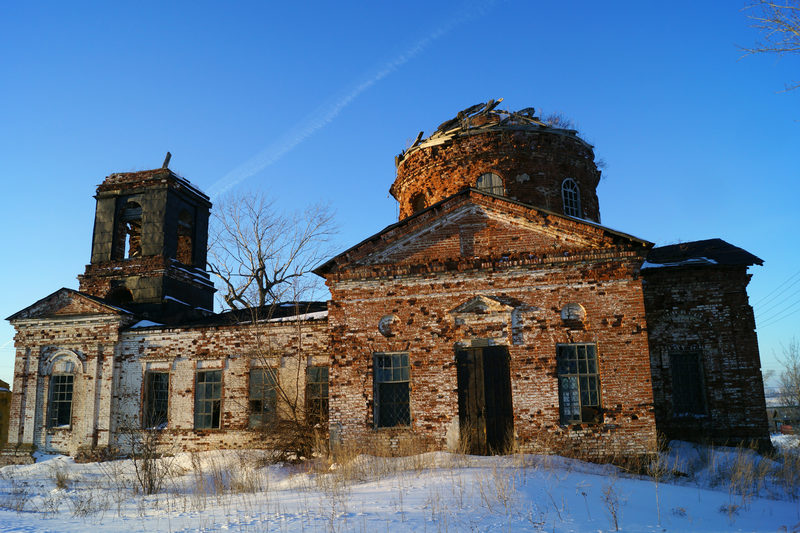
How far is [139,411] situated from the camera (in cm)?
1734

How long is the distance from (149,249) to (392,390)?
11073mm

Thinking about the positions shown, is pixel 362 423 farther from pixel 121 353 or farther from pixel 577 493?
pixel 121 353

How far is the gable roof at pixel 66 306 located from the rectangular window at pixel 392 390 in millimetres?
8839

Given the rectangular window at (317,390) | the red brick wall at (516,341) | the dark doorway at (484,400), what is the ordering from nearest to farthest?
the red brick wall at (516,341) → the dark doorway at (484,400) → the rectangular window at (317,390)

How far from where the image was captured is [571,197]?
18156 millimetres

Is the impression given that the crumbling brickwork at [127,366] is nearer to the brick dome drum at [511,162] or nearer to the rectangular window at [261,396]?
the rectangular window at [261,396]

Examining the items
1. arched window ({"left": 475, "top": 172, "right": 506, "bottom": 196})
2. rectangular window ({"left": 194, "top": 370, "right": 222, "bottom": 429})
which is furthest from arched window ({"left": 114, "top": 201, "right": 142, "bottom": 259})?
arched window ({"left": 475, "top": 172, "right": 506, "bottom": 196})

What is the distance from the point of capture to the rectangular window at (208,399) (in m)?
17.0

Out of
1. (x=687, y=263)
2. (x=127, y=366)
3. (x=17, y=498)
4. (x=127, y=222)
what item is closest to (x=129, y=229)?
(x=127, y=222)

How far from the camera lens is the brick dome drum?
1783 cm

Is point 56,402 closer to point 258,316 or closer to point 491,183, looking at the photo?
point 258,316

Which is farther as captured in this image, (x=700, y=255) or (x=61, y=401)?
(x=61, y=401)

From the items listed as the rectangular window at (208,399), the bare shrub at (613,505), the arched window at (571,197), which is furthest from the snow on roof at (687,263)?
the rectangular window at (208,399)

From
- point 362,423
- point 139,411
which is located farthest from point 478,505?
point 139,411
